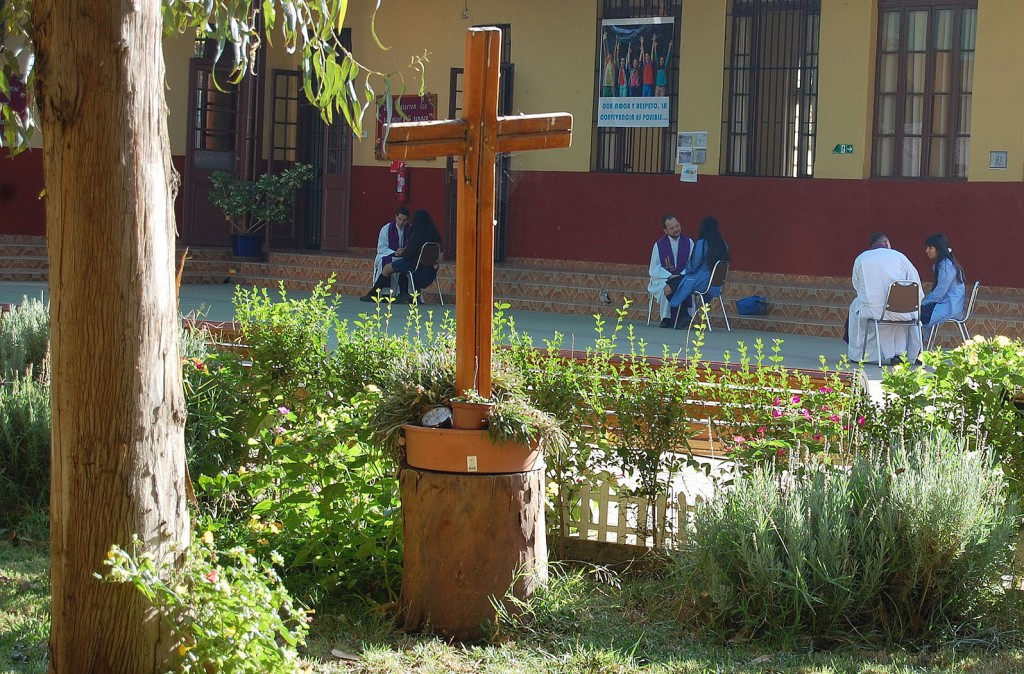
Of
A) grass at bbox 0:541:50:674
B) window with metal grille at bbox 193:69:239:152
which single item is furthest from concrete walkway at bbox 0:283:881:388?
grass at bbox 0:541:50:674

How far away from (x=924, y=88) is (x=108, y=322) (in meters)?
13.4

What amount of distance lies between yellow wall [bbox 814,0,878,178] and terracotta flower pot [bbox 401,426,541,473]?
1198 cm

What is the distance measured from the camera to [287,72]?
18.2 metres

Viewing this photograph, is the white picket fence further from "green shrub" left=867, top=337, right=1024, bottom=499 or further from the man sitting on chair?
the man sitting on chair

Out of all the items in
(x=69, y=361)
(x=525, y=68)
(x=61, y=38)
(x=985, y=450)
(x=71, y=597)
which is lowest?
(x=71, y=597)

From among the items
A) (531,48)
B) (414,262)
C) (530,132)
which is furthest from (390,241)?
(530,132)

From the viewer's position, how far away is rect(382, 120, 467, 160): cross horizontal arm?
152 inches

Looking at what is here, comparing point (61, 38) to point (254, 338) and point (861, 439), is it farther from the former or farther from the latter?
point (861, 439)

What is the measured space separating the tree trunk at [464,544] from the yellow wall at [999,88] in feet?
38.8

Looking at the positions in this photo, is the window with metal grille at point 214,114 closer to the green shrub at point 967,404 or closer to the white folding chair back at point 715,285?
the white folding chair back at point 715,285

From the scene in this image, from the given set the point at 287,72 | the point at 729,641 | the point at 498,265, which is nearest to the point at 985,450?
the point at 729,641

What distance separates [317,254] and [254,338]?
40.8 ft

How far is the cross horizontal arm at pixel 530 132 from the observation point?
3.93 metres

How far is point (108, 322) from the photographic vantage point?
292 centimetres
